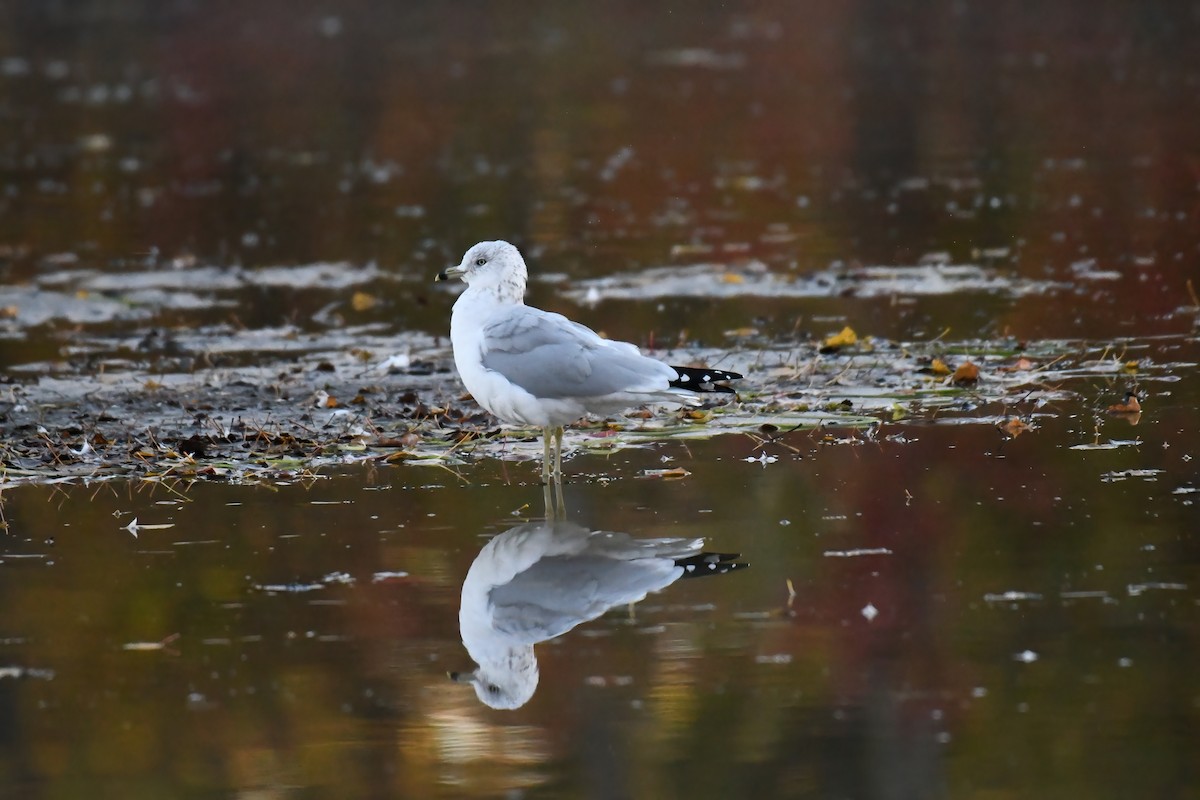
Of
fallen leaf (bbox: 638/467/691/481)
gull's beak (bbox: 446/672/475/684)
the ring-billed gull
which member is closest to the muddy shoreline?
fallen leaf (bbox: 638/467/691/481)

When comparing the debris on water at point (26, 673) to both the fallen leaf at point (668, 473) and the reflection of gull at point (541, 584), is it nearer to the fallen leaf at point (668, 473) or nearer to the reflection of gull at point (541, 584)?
the reflection of gull at point (541, 584)

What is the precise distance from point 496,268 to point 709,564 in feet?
7.18

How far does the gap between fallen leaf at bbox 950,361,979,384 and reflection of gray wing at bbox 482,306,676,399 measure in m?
2.35

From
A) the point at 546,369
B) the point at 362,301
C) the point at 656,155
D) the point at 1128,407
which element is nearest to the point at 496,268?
the point at 546,369

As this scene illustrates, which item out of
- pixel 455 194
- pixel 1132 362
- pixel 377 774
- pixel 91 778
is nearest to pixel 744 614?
pixel 377 774

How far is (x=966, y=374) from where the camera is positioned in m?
9.81

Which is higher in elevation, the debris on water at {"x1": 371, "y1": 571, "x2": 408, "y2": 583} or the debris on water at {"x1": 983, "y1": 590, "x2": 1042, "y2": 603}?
the debris on water at {"x1": 371, "y1": 571, "x2": 408, "y2": 583}

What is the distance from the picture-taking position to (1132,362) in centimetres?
998

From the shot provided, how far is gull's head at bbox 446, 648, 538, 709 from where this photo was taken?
566 centimetres

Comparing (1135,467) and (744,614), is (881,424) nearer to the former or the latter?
(1135,467)

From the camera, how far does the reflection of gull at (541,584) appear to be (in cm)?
591

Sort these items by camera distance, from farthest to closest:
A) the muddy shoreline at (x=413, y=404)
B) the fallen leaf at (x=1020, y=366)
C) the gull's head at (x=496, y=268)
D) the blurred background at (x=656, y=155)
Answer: the blurred background at (x=656, y=155) < the fallen leaf at (x=1020, y=366) < the muddy shoreline at (x=413, y=404) < the gull's head at (x=496, y=268)

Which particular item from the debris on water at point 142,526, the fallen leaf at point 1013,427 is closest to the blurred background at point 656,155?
the fallen leaf at point 1013,427

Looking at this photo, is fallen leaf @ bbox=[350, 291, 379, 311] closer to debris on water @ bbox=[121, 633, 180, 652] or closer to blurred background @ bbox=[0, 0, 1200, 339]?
blurred background @ bbox=[0, 0, 1200, 339]
